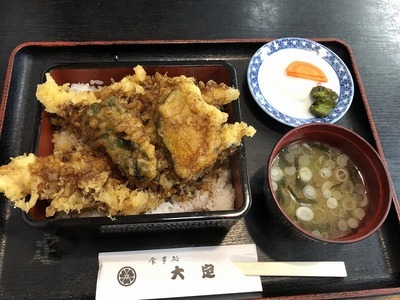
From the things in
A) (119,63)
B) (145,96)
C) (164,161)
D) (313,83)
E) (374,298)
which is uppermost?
(119,63)

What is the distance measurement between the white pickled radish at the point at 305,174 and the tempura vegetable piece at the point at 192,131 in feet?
1.36

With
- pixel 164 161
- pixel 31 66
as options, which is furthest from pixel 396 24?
pixel 31 66

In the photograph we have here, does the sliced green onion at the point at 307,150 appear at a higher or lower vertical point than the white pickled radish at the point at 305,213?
higher

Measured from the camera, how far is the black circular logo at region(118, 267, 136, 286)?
63.9 inches

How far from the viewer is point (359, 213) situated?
1811mm

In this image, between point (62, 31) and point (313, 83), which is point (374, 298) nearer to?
point (313, 83)

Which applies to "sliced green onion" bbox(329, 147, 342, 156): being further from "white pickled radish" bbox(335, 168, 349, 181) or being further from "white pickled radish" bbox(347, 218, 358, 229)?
"white pickled radish" bbox(347, 218, 358, 229)

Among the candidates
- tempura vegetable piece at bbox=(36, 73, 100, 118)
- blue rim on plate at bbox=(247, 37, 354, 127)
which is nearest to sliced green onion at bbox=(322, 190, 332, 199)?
blue rim on plate at bbox=(247, 37, 354, 127)

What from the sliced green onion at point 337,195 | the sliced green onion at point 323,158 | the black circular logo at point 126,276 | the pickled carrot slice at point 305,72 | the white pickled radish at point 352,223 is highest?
the pickled carrot slice at point 305,72

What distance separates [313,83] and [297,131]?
2.01 feet

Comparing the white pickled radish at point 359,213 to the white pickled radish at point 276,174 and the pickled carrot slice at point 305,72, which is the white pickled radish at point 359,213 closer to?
the white pickled radish at point 276,174

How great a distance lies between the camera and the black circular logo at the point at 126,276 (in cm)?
162

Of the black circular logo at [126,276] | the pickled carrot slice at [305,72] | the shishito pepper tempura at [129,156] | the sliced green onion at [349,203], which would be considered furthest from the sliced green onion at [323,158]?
the black circular logo at [126,276]

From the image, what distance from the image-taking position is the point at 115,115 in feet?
5.46
